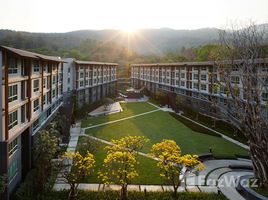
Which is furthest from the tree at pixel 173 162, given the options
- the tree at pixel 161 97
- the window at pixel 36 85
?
the tree at pixel 161 97

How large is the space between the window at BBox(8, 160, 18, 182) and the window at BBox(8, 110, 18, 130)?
8.80 ft

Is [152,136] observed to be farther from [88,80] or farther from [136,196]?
[88,80]

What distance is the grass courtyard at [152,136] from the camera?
24.2 metres

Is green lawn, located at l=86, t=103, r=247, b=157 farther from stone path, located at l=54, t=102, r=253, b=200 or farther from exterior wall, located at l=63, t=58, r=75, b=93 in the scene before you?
exterior wall, located at l=63, t=58, r=75, b=93

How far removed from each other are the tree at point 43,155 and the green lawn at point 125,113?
1777 cm

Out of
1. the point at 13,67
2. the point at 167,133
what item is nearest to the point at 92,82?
the point at 167,133

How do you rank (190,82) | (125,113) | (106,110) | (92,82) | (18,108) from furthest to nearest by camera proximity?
(92,82) → (106,110) → (190,82) → (125,113) → (18,108)

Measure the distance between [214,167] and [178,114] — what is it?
2457 centimetres

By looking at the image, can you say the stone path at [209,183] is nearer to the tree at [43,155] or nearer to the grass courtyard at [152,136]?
the grass courtyard at [152,136]

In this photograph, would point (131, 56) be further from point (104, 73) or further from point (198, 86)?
point (198, 86)

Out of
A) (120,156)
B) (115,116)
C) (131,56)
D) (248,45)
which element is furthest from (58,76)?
(131,56)

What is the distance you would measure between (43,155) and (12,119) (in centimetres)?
395

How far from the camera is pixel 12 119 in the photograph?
18.8 meters

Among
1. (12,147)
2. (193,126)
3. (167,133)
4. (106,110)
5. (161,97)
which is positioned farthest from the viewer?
(161,97)
